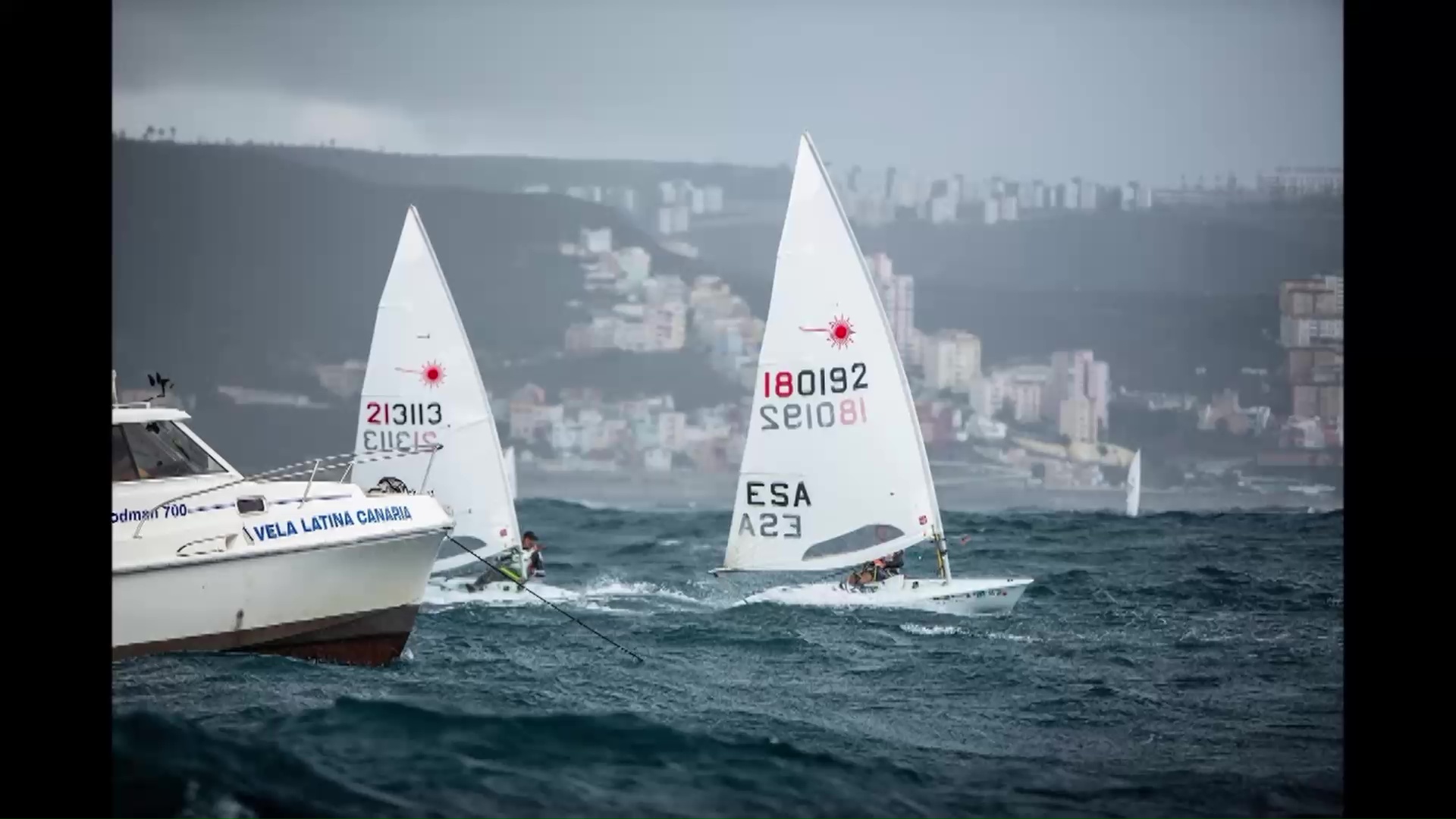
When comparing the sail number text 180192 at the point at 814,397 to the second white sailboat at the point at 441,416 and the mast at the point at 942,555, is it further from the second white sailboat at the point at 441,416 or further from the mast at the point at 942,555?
the second white sailboat at the point at 441,416

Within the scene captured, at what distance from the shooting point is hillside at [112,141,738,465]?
6.78m

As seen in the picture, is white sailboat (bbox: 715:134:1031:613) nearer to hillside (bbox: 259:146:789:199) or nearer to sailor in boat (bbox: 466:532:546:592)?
hillside (bbox: 259:146:789:199)

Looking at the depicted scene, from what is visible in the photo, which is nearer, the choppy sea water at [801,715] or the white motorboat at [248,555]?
the choppy sea water at [801,715]

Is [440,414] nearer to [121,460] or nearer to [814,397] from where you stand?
[814,397]

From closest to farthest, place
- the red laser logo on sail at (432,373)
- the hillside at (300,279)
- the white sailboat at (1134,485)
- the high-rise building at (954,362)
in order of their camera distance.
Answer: the hillside at (300,279) → the white sailboat at (1134,485) → the red laser logo on sail at (432,373) → the high-rise building at (954,362)

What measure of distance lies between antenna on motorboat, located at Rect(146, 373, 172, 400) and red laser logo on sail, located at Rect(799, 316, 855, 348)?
10.6 feet

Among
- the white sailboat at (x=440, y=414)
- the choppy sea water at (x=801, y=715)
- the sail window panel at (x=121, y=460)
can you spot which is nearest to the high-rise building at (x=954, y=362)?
the choppy sea water at (x=801, y=715)

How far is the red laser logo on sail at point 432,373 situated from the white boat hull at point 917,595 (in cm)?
222

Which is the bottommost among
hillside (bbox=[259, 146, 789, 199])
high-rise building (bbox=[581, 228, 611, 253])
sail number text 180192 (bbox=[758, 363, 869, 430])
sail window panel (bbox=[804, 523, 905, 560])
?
sail window panel (bbox=[804, 523, 905, 560])

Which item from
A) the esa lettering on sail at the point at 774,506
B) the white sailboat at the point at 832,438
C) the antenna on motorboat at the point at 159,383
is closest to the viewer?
the antenna on motorboat at the point at 159,383

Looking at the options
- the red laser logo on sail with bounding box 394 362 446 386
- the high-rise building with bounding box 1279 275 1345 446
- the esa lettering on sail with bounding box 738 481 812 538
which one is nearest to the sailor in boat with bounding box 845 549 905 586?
the esa lettering on sail with bounding box 738 481 812 538

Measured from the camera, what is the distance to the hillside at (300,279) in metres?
6.78

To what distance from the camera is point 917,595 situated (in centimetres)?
807
